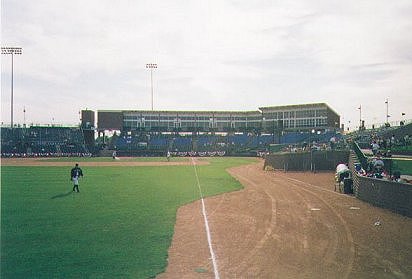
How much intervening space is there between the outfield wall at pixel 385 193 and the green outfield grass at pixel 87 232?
8.03 meters

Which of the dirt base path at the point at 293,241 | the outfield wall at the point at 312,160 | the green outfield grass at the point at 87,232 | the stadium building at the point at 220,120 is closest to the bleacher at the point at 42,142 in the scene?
the stadium building at the point at 220,120

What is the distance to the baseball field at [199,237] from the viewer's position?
8.28 meters

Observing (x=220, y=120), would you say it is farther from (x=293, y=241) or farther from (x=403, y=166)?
(x=293, y=241)

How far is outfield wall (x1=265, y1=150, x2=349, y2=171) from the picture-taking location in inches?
1384

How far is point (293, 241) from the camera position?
1076 cm

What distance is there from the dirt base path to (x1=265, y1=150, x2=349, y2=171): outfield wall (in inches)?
709

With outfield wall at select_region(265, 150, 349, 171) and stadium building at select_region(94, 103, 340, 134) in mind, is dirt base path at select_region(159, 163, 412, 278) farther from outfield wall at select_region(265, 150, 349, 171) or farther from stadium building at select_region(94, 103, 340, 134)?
stadium building at select_region(94, 103, 340, 134)

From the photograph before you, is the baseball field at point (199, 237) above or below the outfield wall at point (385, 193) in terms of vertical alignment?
below

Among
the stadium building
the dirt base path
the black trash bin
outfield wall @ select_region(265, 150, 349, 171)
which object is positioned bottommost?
the dirt base path

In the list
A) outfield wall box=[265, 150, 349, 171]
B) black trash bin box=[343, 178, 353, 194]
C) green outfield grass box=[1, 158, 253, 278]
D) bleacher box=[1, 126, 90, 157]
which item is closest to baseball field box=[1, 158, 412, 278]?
green outfield grass box=[1, 158, 253, 278]

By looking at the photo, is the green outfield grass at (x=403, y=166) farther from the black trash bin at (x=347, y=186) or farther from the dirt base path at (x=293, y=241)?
the black trash bin at (x=347, y=186)

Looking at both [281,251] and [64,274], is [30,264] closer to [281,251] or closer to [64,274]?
[64,274]

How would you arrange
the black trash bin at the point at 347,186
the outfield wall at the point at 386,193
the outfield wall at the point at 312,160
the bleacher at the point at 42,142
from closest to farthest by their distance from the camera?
the outfield wall at the point at 386,193
the black trash bin at the point at 347,186
the outfield wall at the point at 312,160
the bleacher at the point at 42,142

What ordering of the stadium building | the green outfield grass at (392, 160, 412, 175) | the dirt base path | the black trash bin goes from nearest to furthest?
1. the dirt base path
2. the green outfield grass at (392, 160, 412, 175)
3. the black trash bin
4. the stadium building
